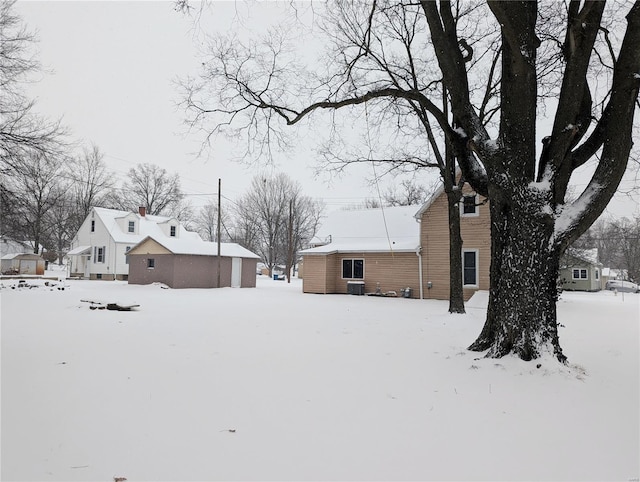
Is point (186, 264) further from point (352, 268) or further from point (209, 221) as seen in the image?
point (209, 221)

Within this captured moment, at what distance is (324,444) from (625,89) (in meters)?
5.63

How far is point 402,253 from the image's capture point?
2006 centimetres

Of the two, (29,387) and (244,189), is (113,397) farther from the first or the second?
(244,189)

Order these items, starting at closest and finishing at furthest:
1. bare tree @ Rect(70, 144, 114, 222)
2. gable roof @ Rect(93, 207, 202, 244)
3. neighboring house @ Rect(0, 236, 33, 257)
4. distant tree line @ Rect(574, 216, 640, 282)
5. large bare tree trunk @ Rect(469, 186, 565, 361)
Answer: large bare tree trunk @ Rect(469, 186, 565, 361), neighboring house @ Rect(0, 236, 33, 257), gable roof @ Rect(93, 207, 202, 244), distant tree line @ Rect(574, 216, 640, 282), bare tree @ Rect(70, 144, 114, 222)

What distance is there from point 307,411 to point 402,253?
17168mm

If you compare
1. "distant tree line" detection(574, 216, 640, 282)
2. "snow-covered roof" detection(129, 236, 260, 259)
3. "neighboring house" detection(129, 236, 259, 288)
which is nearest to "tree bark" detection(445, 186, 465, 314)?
"neighboring house" detection(129, 236, 259, 288)

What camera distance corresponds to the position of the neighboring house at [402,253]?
17.8 m

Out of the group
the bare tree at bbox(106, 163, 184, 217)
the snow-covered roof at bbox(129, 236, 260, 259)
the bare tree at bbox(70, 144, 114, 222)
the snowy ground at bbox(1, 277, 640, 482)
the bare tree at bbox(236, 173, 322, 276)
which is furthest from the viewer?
the bare tree at bbox(236, 173, 322, 276)

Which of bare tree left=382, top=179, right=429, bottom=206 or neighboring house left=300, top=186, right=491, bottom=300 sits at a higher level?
bare tree left=382, top=179, right=429, bottom=206

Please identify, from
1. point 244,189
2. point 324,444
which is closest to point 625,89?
point 324,444

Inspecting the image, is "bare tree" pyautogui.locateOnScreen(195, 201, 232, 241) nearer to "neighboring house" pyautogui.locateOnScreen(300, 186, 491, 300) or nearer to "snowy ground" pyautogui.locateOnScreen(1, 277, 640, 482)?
"neighboring house" pyautogui.locateOnScreen(300, 186, 491, 300)

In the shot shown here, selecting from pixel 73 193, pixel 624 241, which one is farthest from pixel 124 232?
pixel 624 241

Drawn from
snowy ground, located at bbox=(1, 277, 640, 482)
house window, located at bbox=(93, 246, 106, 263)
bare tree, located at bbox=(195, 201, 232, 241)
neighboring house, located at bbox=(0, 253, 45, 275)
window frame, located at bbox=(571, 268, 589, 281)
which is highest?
bare tree, located at bbox=(195, 201, 232, 241)

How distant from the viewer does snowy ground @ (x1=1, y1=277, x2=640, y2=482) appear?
2545mm
